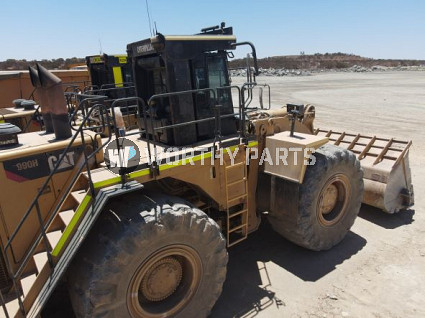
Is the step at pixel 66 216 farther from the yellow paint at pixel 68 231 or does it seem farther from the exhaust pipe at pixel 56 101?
the exhaust pipe at pixel 56 101

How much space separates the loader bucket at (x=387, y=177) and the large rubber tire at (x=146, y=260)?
3.77 metres

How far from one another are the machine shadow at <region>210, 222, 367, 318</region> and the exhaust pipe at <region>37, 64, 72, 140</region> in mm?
3009

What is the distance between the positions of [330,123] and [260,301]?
12692 millimetres

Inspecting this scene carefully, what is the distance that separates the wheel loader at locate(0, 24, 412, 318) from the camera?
3520 millimetres

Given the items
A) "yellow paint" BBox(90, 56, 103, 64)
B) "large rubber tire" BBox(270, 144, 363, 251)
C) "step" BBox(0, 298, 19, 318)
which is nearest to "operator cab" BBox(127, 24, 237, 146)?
"large rubber tire" BBox(270, 144, 363, 251)

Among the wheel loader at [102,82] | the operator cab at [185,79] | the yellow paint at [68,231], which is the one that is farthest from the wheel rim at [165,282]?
the wheel loader at [102,82]

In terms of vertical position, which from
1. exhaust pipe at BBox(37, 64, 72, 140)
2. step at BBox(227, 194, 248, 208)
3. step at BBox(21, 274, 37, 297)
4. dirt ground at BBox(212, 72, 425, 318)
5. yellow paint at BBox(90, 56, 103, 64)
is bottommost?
dirt ground at BBox(212, 72, 425, 318)

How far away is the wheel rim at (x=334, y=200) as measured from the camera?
5.61 meters

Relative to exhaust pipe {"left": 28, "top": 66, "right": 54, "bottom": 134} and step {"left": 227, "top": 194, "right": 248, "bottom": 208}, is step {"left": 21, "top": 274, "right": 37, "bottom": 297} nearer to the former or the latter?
exhaust pipe {"left": 28, "top": 66, "right": 54, "bottom": 134}

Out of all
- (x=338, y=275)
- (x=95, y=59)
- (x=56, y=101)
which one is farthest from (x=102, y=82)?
(x=338, y=275)

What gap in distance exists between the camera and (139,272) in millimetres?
3682

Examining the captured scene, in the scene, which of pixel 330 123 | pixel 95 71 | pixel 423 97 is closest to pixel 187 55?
pixel 95 71

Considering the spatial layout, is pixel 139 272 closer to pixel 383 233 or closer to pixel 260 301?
pixel 260 301

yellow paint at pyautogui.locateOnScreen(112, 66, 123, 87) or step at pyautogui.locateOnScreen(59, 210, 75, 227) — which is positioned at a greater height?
yellow paint at pyautogui.locateOnScreen(112, 66, 123, 87)
